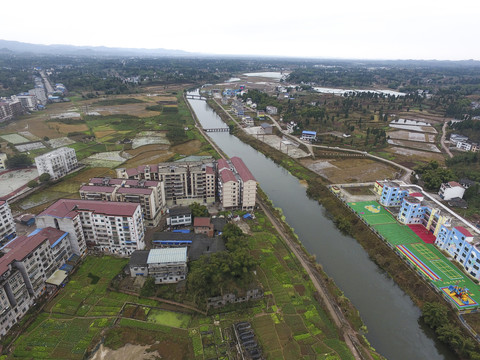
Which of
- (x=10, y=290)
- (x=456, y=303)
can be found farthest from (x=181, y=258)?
(x=456, y=303)

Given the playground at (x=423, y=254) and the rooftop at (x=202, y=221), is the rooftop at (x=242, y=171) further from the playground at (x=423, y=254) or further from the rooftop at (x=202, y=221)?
the playground at (x=423, y=254)

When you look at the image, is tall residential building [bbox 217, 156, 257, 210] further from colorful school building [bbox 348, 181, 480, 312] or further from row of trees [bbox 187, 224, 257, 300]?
colorful school building [bbox 348, 181, 480, 312]

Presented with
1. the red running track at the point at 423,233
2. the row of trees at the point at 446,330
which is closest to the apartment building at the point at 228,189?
the red running track at the point at 423,233

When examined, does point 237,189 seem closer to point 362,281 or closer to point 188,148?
point 362,281

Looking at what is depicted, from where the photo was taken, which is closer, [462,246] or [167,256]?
[167,256]

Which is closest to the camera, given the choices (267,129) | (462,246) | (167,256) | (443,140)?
(167,256)

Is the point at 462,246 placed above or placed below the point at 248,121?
above

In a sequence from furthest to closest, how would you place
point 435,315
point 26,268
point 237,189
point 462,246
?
1. point 237,189
2. point 462,246
3. point 435,315
4. point 26,268

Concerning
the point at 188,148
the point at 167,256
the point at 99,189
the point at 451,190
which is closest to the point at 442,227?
the point at 451,190

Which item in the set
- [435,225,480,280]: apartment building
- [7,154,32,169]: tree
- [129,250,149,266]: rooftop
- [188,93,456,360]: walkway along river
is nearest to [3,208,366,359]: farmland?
[129,250,149,266]: rooftop
